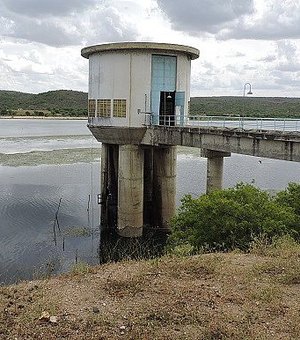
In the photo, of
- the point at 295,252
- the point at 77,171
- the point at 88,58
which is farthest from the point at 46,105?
the point at 295,252

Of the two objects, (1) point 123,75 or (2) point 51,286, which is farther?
(1) point 123,75

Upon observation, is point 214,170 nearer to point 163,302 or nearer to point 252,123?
point 252,123

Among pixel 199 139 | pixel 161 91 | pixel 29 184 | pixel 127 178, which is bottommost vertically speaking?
pixel 29 184

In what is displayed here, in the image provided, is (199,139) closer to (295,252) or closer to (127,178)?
(127,178)

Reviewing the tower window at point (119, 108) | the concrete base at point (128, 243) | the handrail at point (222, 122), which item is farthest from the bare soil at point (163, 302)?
the tower window at point (119, 108)

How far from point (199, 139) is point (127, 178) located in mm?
5176

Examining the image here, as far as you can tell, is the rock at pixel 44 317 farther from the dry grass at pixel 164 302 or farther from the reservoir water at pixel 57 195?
the reservoir water at pixel 57 195

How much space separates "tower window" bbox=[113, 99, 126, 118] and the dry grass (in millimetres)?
14326

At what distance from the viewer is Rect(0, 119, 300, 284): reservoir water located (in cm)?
2212

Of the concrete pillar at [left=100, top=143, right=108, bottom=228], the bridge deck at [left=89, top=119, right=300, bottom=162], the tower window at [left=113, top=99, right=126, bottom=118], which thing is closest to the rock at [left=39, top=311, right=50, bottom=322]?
the bridge deck at [left=89, top=119, right=300, bottom=162]

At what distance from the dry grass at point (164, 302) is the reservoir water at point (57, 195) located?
4243 millimetres

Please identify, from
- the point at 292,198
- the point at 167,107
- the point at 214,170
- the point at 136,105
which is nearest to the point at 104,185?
the point at 136,105

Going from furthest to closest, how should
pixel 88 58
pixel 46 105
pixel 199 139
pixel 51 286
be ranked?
pixel 46 105 → pixel 88 58 → pixel 199 139 → pixel 51 286

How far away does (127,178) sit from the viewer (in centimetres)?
2470
